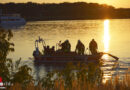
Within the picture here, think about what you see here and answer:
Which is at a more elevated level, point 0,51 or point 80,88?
point 0,51

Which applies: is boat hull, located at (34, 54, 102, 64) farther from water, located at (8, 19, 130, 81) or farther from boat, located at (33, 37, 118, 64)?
water, located at (8, 19, 130, 81)

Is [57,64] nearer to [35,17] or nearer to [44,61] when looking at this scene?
[44,61]

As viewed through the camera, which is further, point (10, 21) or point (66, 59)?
point (10, 21)

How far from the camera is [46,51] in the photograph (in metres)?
28.0

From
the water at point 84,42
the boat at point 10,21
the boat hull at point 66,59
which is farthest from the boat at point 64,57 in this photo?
the boat at point 10,21

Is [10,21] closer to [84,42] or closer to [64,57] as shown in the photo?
[84,42]

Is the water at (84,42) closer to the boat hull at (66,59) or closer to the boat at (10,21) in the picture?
the boat hull at (66,59)

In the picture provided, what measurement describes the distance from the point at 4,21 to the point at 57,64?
87.1m

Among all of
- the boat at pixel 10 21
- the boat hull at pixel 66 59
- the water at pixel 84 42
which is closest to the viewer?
the water at pixel 84 42

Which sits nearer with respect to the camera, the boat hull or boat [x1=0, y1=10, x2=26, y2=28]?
the boat hull

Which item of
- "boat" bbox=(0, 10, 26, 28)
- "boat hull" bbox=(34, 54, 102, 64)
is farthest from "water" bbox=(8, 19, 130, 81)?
"boat" bbox=(0, 10, 26, 28)

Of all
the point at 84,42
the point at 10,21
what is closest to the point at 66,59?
the point at 84,42

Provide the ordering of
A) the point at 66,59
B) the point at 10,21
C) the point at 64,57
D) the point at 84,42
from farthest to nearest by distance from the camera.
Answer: the point at 10,21 < the point at 84,42 < the point at 66,59 < the point at 64,57

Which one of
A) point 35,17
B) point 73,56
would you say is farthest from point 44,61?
point 35,17
